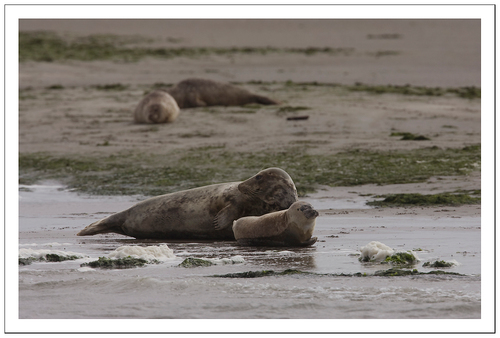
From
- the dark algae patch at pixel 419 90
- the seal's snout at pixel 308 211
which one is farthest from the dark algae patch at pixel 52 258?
the dark algae patch at pixel 419 90

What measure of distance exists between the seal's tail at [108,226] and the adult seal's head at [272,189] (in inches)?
A: 40.6

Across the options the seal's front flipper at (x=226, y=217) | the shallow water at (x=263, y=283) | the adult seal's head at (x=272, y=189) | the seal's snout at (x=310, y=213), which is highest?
the adult seal's head at (x=272, y=189)

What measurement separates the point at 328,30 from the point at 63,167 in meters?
17.1

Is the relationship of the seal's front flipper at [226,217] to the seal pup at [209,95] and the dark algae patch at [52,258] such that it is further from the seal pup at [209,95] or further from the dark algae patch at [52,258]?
the seal pup at [209,95]

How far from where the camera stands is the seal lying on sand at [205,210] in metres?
5.80

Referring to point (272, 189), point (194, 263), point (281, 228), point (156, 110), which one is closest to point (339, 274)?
point (194, 263)

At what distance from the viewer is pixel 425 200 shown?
23.2 ft

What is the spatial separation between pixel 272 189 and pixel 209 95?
27.5 feet

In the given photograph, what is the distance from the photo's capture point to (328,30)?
2559cm

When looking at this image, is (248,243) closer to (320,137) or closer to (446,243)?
(446,243)

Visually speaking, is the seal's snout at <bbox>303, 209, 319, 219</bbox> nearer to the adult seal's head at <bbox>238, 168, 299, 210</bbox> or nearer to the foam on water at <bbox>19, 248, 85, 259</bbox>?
the adult seal's head at <bbox>238, 168, 299, 210</bbox>

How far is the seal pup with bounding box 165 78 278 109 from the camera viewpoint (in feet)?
45.5

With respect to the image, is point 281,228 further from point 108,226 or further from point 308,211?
point 108,226

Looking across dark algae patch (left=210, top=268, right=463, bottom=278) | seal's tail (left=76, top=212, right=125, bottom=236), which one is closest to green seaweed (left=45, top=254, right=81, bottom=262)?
dark algae patch (left=210, top=268, right=463, bottom=278)
